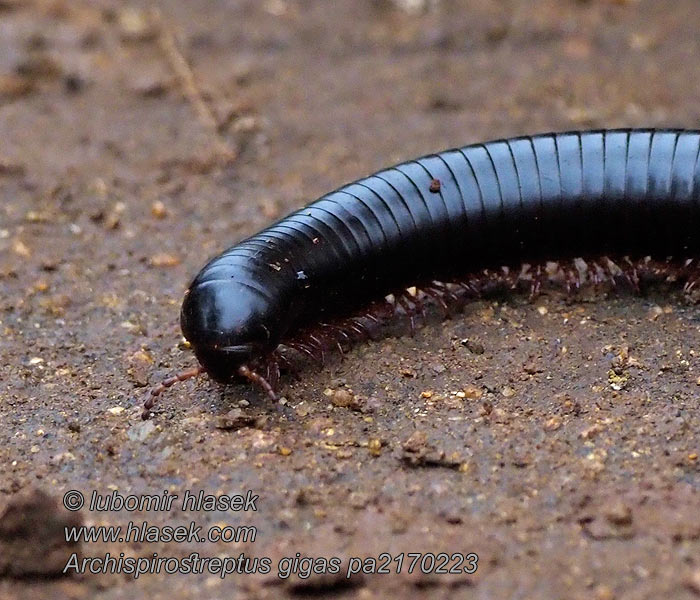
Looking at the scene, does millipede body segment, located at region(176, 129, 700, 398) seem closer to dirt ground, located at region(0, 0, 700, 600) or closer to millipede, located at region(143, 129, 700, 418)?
millipede, located at region(143, 129, 700, 418)

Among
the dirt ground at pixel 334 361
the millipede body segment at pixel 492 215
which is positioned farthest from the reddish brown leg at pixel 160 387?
the millipede body segment at pixel 492 215

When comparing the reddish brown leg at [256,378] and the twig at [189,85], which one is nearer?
the reddish brown leg at [256,378]

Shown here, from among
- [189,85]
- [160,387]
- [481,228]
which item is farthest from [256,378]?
[189,85]

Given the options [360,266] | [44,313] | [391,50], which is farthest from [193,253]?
[391,50]

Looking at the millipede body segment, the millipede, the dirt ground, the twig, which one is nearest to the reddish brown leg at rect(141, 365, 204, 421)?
the dirt ground

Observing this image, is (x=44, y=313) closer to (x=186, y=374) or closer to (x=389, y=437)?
(x=186, y=374)

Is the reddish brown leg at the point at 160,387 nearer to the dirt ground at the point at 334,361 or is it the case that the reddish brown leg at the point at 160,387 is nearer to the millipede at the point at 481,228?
the dirt ground at the point at 334,361

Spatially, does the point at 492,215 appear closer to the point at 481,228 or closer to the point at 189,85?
the point at 481,228
